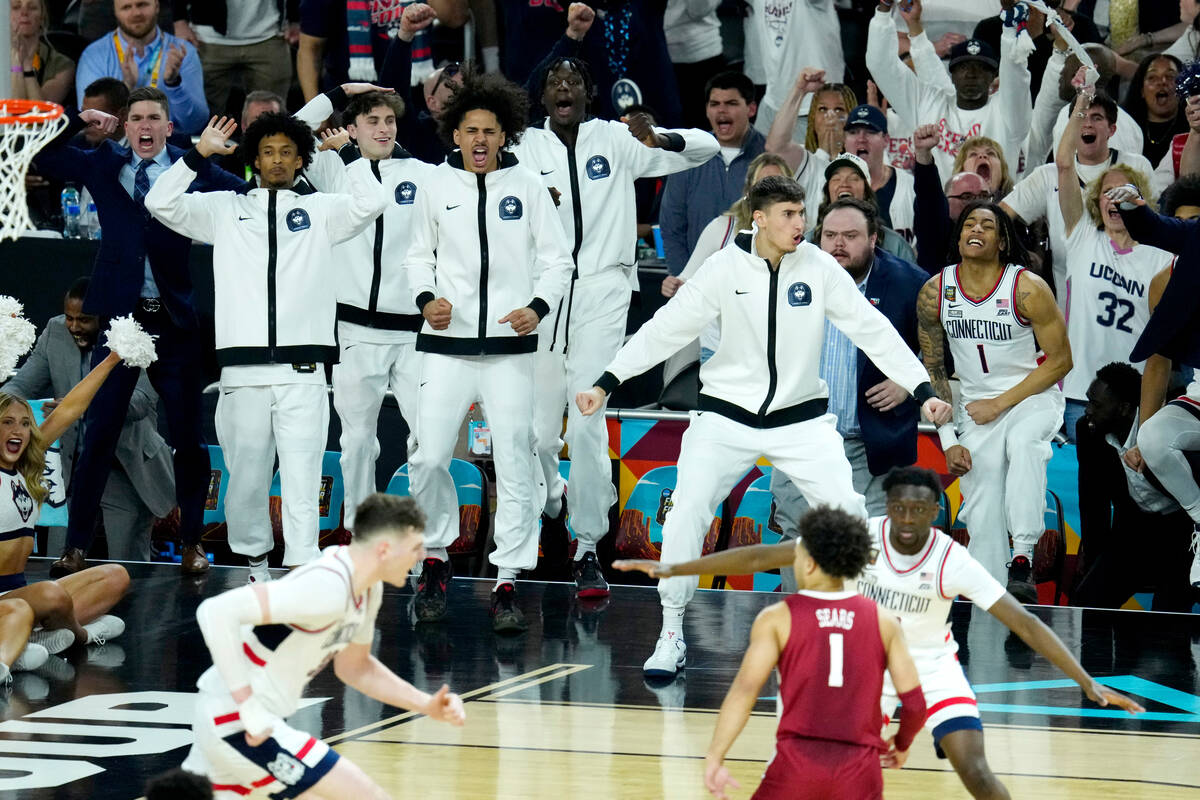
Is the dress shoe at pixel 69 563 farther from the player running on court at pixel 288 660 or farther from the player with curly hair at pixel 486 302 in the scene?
the player running on court at pixel 288 660

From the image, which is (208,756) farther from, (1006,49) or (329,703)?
(1006,49)

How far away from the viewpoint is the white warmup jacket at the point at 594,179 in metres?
9.14

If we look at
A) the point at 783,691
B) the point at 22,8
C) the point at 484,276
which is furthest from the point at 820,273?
the point at 22,8

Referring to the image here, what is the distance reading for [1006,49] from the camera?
35.4 ft

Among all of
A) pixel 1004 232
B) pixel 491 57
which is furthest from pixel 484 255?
pixel 491 57

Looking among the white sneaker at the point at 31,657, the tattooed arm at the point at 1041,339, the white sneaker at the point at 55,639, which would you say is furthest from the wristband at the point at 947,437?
the white sneaker at the point at 31,657

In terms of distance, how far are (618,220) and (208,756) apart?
200 inches

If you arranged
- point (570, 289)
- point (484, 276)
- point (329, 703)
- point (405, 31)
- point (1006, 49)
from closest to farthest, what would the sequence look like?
point (329, 703) → point (484, 276) → point (570, 289) → point (405, 31) → point (1006, 49)

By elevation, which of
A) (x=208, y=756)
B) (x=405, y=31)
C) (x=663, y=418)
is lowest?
(x=208, y=756)

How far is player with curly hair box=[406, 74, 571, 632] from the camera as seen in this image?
8211 millimetres

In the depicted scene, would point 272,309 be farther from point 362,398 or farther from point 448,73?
point 448,73

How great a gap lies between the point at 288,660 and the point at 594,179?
16.1 feet

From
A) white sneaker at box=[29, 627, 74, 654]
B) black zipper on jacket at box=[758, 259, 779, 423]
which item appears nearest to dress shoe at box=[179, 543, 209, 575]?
white sneaker at box=[29, 627, 74, 654]

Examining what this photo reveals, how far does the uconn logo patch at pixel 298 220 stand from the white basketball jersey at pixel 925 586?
12.8 ft
